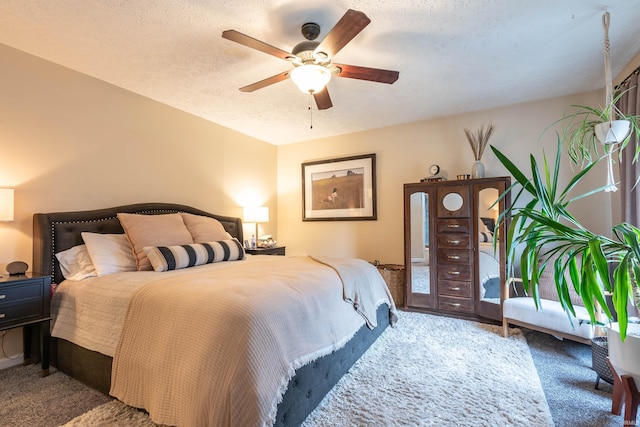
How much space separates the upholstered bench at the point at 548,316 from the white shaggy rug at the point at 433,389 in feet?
0.77

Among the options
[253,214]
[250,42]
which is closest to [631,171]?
[250,42]

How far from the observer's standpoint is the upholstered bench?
2.43 m

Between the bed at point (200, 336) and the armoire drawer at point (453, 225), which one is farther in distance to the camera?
the armoire drawer at point (453, 225)

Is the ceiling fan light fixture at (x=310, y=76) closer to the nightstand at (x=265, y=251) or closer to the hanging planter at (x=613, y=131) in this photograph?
the hanging planter at (x=613, y=131)

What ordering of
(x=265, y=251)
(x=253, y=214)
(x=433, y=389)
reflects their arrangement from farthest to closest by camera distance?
(x=253, y=214)
(x=265, y=251)
(x=433, y=389)

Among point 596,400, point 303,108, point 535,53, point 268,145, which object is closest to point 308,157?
point 268,145

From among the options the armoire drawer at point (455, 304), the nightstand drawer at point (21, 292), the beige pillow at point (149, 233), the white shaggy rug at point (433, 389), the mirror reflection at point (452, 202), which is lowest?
the white shaggy rug at point (433, 389)

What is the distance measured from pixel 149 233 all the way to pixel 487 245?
346 cm

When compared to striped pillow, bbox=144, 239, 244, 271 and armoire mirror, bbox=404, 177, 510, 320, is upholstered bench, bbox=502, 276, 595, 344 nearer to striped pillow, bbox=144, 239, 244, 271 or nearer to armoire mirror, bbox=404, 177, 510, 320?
armoire mirror, bbox=404, 177, 510, 320

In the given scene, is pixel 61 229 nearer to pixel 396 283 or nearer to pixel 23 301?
pixel 23 301

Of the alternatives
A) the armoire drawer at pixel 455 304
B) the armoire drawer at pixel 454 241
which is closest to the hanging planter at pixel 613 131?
the armoire drawer at pixel 454 241

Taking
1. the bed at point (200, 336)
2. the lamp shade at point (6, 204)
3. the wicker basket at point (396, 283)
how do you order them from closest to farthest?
the bed at point (200, 336) → the lamp shade at point (6, 204) → the wicker basket at point (396, 283)

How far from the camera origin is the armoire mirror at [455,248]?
10.9 feet

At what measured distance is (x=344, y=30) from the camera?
70.8 inches
